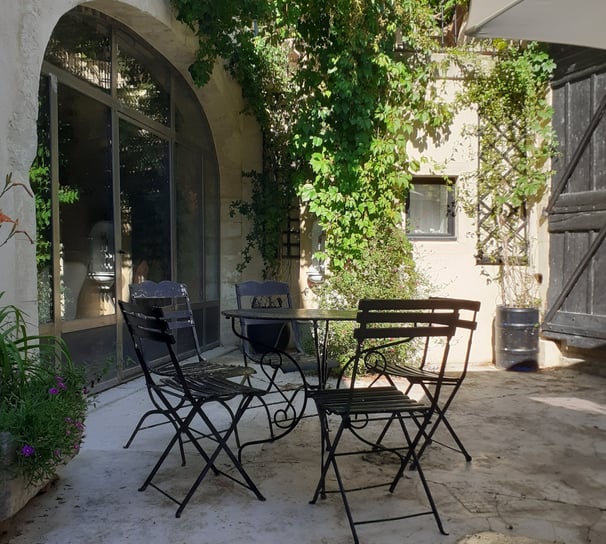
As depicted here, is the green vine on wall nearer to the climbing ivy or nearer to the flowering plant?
the climbing ivy

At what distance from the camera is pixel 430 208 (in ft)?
19.4

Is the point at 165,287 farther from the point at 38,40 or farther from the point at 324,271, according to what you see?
the point at 324,271

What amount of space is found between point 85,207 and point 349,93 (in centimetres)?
249

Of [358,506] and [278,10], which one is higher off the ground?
[278,10]

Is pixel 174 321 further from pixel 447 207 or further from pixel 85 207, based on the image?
pixel 447 207

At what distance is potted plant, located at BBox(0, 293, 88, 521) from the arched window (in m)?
0.83

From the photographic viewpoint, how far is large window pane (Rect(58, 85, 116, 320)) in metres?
3.90

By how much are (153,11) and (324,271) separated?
2936 millimetres

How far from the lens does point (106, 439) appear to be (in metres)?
3.14

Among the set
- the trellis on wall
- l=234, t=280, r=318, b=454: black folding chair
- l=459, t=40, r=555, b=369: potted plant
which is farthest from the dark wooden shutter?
l=234, t=280, r=318, b=454: black folding chair

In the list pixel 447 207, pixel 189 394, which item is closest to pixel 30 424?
pixel 189 394

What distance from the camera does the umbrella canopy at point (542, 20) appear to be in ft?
8.19

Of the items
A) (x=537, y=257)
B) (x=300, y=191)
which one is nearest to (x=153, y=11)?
(x=300, y=191)

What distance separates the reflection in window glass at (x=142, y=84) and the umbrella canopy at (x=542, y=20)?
3025 millimetres
